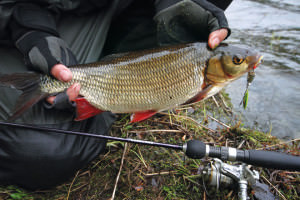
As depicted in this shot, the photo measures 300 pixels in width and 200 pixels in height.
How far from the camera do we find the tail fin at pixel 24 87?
1.75 meters

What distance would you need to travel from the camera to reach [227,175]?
161 centimetres

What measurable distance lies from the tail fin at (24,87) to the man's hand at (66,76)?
0.19 m

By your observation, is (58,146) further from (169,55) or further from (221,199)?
(221,199)

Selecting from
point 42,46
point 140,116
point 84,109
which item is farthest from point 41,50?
point 140,116

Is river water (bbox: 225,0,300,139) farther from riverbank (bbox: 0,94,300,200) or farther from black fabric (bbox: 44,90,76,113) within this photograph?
black fabric (bbox: 44,90,76,113)

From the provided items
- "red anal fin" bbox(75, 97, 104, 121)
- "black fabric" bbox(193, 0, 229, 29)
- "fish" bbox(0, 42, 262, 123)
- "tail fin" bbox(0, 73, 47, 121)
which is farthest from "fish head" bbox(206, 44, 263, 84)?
"tail fin" bbox(0, 73, 47, 121)

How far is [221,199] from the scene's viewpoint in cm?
164

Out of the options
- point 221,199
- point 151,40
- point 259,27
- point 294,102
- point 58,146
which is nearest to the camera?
point 221,199

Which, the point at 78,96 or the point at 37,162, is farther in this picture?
the point at 78,96

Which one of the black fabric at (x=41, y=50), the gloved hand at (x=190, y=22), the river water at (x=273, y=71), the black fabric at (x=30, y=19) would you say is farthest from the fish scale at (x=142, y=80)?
the river water at (x=273, y=71)

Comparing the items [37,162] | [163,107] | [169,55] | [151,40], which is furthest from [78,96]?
[151,40]

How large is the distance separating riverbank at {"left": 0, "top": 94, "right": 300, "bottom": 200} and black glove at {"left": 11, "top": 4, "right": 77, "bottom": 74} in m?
0.99

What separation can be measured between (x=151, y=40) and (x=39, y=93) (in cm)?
164

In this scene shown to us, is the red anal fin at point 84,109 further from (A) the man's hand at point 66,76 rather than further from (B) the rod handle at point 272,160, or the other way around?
(B) the rod handle at point 272,160
